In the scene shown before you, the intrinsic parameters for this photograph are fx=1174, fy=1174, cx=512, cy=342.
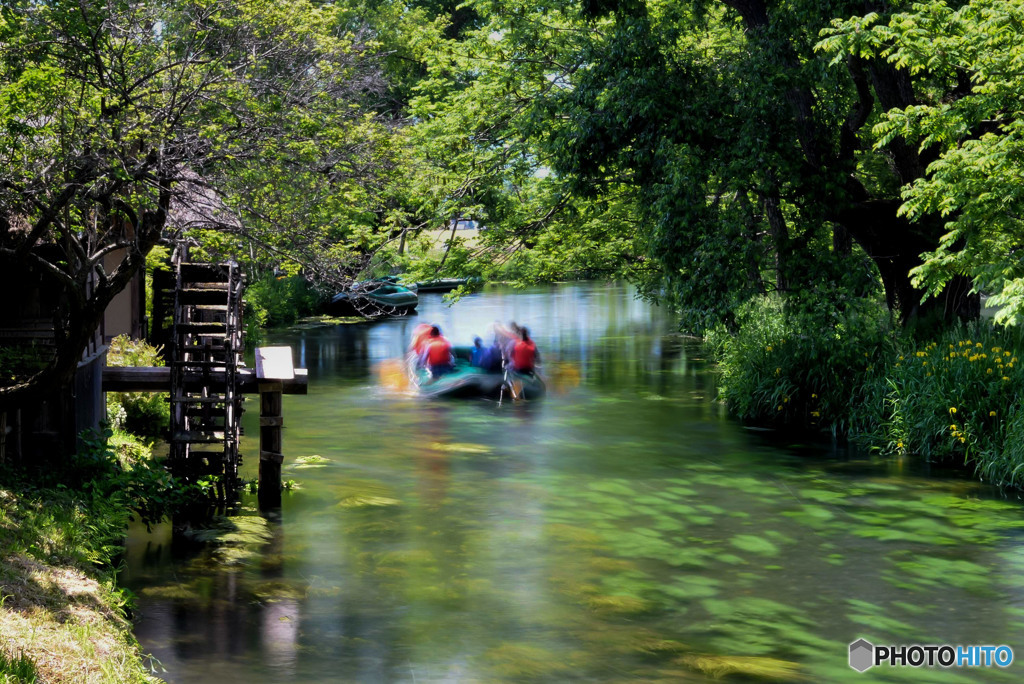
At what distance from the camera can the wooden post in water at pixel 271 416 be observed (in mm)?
14906

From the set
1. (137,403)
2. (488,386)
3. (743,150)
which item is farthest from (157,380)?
(488,386)

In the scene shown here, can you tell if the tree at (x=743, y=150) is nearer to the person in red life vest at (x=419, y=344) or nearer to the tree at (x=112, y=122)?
the tree at (x=112, y=122)

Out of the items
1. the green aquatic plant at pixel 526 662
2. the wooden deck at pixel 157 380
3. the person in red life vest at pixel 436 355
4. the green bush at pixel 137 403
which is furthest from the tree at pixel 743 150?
the green aquatic plant at pixel 526 662

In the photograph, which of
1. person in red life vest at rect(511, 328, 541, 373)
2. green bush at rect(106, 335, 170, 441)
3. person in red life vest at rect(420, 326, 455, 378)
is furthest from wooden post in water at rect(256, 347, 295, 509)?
person in red life vest at rect(420, 326, 455, 378)

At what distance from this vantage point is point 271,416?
591 inches

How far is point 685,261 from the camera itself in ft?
64.1

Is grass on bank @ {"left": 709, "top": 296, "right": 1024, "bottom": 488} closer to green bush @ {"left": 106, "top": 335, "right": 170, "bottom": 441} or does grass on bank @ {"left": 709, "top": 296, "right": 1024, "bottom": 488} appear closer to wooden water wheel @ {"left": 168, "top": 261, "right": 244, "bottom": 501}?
wooden water wheel @ {"left": 168, "top": 261, "right": 244, "bottom": 501}

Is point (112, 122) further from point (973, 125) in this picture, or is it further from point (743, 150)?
point (743, 150)

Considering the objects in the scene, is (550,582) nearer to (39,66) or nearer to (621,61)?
(39,66)

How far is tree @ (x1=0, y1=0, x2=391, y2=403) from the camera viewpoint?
38.0 ft

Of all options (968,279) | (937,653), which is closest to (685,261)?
(968,279)

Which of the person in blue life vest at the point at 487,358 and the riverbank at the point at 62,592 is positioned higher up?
the person in blue life vest at the point at 487,358

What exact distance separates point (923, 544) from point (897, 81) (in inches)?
354

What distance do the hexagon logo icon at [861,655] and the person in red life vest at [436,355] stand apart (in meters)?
16.9
